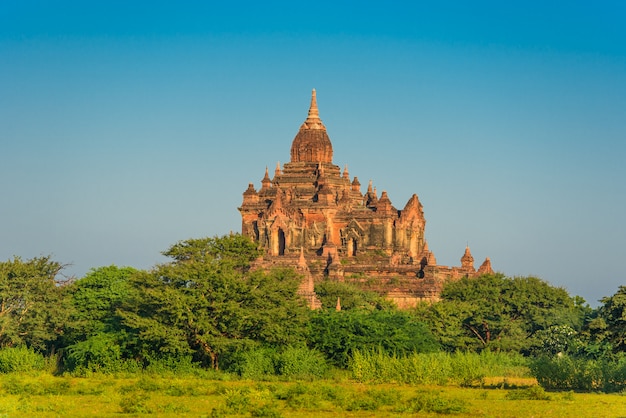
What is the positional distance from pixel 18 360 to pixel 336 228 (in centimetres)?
3413

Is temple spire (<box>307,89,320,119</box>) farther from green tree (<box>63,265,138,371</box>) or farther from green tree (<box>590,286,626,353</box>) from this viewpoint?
green tree (<box>590,286,626,353</box>)

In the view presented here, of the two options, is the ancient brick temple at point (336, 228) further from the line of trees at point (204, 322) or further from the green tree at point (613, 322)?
the green tree at point (613, 322)

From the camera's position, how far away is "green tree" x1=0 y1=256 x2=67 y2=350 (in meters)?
60.7

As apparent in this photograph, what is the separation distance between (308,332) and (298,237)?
96.2 feet

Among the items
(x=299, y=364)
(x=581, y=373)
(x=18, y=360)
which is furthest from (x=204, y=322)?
(x=581, y=373)

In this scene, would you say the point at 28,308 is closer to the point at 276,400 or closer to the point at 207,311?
the point at 207,311

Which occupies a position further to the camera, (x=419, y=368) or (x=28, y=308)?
(x=28, y=308)

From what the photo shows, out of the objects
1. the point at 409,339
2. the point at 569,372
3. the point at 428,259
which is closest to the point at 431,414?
the point at 569,372

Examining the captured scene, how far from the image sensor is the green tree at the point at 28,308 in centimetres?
6066

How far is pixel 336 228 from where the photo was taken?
8931cm

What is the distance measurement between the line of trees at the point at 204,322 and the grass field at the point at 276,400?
2.93 m

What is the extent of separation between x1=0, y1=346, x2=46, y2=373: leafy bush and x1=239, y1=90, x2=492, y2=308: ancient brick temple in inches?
909

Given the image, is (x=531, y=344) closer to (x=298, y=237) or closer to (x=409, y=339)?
(x=409, y=339)

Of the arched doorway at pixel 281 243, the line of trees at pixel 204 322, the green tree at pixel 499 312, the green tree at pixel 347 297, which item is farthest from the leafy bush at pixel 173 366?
the arched doorway at pixel 281 243
